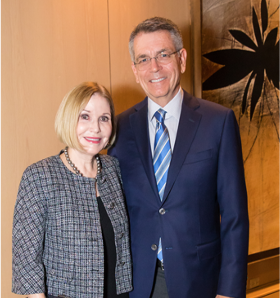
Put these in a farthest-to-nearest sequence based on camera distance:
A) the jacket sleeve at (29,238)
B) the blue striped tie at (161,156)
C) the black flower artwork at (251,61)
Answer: the black flower artwork at (251,61)
the blue striped tie at (161,156)
the jacket sleeve at (29,238)

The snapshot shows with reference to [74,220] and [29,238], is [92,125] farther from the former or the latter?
[29,238]

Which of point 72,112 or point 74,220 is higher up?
point 72,112

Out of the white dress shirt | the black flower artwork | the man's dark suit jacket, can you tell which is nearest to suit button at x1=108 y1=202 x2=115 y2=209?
the man's dark suit jacket

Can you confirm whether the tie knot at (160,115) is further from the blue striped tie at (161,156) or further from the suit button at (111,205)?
the suit button at (111,205)

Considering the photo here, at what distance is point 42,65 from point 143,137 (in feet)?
3.16

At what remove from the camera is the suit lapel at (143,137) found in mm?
1719

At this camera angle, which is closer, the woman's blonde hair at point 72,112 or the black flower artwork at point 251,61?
the woman's blonde hair at point 72,112

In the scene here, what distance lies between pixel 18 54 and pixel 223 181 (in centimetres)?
148

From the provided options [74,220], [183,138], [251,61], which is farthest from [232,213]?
[251,61]

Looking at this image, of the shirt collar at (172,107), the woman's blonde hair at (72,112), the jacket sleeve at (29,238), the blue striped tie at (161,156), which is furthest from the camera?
the shirt collar at (172,107)

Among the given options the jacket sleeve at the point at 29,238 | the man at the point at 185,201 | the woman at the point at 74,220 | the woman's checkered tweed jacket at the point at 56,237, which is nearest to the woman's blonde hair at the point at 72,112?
the woman at the point at 74,220

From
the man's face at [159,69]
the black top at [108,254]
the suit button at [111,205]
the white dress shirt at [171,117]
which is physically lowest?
the black top at [108,254]

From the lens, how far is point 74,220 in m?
1.55

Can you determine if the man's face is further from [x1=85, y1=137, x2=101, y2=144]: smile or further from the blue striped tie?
[x1=85, y1=137, x2=101, y2=144]: smile
